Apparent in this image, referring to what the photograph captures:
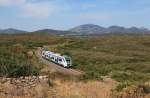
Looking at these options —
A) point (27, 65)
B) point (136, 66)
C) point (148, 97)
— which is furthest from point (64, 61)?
point (148, 97)

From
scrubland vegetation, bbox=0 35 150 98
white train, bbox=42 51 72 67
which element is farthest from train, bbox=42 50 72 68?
scrubland vegetation, bbox=0 35 150 98

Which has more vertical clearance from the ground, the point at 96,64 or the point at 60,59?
the point at 60,59

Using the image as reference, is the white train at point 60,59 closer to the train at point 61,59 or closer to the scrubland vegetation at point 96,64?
the train at point 61,59

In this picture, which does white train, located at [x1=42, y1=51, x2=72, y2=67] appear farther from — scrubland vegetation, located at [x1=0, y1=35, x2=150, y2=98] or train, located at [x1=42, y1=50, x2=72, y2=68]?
scrubland vegetation, located at [x1=0, y1=35, x2=150, y2=98]

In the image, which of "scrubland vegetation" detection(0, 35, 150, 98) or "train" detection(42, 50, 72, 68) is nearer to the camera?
"scrubland vegetation" detection(0, 35, 150, 98)

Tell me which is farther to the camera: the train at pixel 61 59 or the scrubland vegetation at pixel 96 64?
the train at pixel 61 59

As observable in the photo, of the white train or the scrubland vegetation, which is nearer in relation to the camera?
the scrubland vegetation

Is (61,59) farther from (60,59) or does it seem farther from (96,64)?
(96,64)

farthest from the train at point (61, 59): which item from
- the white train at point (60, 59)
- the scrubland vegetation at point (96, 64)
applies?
the scrubland vegetation at point (96, 64)

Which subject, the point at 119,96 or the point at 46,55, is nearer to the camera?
the point at 119,96

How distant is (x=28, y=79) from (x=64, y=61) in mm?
54885

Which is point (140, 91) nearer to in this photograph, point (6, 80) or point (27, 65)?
point (6, 80)

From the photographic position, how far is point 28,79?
54.7ft

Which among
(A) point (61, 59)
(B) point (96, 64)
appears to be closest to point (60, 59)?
(A) point (61, 59)
